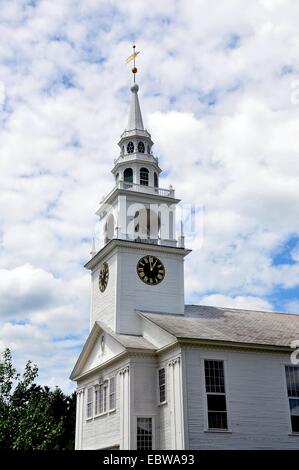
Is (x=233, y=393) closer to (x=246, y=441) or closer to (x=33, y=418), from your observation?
(x=246, y=441)

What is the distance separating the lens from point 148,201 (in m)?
41.3

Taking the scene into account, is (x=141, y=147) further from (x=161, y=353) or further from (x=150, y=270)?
(x=161, y=353)

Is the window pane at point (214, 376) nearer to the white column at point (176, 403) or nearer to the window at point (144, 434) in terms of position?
the white column at point (176, 403)

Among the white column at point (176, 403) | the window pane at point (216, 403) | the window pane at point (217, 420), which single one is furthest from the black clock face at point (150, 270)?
the window pane at point (217, 420)

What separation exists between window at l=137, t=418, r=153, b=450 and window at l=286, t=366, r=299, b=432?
760 cm

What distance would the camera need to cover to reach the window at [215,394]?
99.6 ft

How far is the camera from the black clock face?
125ft

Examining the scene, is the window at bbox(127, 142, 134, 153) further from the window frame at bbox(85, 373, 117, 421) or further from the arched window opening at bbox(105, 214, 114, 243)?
the window frame at bbox(85, 373, 117, 421)

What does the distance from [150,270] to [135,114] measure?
44.0 ft

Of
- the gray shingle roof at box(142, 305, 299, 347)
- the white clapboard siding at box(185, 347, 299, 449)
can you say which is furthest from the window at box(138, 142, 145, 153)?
the white clapboard siding at box(185, 347, 299, 449)

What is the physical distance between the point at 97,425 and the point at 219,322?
9.52m

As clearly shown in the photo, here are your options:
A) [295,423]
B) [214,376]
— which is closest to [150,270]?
[214,376]

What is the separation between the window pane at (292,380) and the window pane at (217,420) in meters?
4.44
